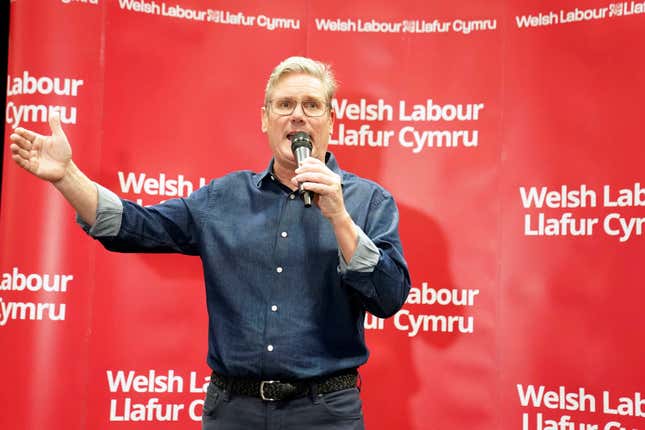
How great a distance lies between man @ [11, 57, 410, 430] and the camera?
1737mm

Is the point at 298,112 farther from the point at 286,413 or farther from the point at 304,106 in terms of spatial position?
the point at 286,413

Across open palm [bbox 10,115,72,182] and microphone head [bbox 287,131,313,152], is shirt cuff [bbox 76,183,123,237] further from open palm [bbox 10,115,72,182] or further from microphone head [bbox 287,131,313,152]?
microphone head [bbox 287,131,313,152]

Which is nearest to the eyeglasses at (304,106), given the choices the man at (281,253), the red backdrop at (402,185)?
the man at (281,253)

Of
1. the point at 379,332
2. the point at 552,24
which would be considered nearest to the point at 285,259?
the point at 379,332

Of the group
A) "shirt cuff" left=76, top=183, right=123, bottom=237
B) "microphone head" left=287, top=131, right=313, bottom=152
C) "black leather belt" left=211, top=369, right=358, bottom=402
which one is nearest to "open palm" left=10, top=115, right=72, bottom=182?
"shirt cuff" left=76, top=183, right=123, bottom=237

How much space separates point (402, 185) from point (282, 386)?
167 centimetres

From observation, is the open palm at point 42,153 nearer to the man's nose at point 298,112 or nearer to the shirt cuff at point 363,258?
the man's nose at point 298,112

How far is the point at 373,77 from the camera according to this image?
132 inches

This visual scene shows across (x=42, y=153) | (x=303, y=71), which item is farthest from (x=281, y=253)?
(x=42, y=153)

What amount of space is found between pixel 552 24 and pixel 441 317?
4.51 feet

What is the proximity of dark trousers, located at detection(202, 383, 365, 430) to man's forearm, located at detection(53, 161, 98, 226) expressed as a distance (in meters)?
0.58

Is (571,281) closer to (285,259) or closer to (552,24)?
(552,24)

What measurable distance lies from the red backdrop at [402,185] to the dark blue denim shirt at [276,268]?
3.93ft

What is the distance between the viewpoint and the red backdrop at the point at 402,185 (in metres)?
2.96
